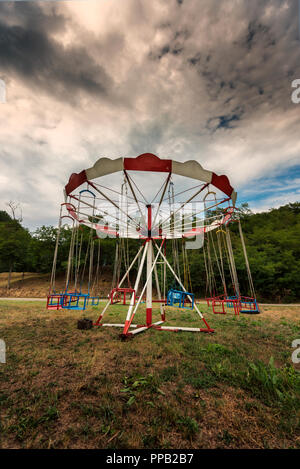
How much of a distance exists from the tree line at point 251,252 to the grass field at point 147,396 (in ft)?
33.4

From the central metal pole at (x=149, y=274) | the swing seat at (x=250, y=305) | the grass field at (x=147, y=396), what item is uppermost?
the central metal pole at (x=149, y=274)

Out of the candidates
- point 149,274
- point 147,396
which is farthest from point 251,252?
point 147,396

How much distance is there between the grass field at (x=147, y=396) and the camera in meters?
2.03

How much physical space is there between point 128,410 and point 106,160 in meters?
5.36

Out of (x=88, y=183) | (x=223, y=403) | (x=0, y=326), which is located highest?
(x=88, y=183)

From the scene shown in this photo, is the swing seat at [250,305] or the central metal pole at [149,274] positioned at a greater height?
the central metal pole at [149,274]

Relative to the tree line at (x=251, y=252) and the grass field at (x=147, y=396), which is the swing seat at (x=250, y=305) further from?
the tree line at (x=251, y=252)

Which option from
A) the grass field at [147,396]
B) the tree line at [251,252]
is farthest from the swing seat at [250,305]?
the tree line at [251,252]

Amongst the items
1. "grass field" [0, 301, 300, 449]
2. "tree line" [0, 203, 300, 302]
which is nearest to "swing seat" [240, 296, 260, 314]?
"grass field" [0, 301, 300, 449]

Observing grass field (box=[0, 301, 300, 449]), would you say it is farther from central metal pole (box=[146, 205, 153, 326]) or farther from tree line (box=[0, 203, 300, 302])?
tree line (box=[0, 203, 300, 302])

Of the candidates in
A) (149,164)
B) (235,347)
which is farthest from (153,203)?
(235,347)

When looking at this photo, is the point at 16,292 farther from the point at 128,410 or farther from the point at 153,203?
the point at 128,410

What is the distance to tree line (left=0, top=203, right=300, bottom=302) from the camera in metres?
21.5

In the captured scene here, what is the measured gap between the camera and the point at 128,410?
2.44m
